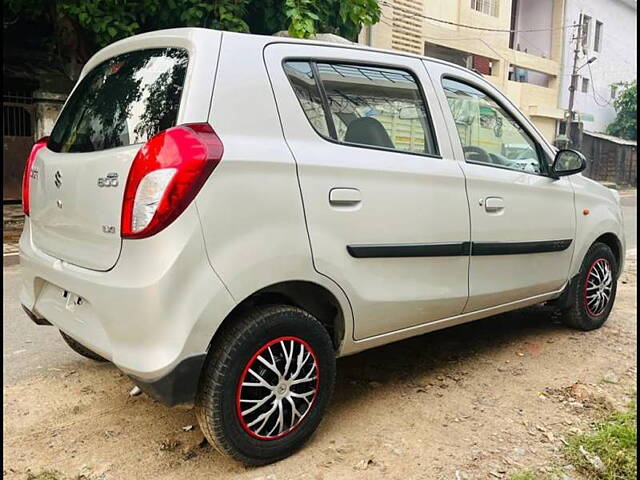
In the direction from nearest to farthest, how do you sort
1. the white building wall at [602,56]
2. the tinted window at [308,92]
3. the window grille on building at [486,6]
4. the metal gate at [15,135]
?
1. the tinted window at [308,92]
2. the metal gate at [15,135]
3. the window grille on building at [486,6]
4. the white building wall at [602,56]

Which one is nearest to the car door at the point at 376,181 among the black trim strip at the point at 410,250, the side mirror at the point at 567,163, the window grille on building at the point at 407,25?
the black trim strip at the point at 410,250

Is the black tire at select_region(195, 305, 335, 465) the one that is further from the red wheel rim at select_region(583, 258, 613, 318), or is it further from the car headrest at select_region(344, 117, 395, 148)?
the red wheel rim at select_region(583, 258, 613, 318)

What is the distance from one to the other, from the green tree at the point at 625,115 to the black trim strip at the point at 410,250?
95.4ft

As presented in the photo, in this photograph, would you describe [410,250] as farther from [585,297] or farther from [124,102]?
[585,297]

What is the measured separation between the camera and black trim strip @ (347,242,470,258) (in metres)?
2.58

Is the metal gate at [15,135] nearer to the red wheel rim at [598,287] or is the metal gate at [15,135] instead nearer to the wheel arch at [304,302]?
the wheel arch at [304,302]

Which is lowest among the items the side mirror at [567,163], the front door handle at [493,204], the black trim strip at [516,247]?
the black trim strip at [516,247]

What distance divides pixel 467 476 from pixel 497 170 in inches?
65.8

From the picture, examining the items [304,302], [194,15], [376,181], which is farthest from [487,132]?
[194,15]

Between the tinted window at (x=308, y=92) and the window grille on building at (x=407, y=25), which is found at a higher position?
the window grille on building at (x=407, y=25)

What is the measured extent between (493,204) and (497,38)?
15.9 m

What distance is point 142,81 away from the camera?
95.0 inches

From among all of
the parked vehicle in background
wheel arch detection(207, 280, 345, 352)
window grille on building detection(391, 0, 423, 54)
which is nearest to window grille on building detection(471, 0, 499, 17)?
window grille on building detection(391, 0, 423, 54)

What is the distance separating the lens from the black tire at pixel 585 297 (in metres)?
3.97
